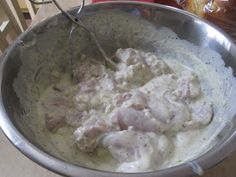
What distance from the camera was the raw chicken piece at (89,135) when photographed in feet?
2.27

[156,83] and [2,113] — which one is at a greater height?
[2,113]

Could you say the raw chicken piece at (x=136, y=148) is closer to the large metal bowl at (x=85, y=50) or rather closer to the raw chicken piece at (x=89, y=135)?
the raw chicken piece at (x=89, y=135)

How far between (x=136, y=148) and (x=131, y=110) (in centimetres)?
10

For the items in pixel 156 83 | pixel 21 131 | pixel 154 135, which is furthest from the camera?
pixel 156 83

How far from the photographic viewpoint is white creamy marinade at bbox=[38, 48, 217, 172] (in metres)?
0.67

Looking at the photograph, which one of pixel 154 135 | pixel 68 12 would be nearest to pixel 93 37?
pixel 68 12

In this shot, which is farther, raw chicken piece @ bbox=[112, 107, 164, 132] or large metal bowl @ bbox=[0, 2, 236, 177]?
raw chicken piece @ bbox=[112, 107, 164, 132]

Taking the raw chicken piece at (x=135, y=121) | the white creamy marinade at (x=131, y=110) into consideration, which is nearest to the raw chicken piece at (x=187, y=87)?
the white creamy marinade at (x=131, y=110)

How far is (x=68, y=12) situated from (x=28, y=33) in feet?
0.41

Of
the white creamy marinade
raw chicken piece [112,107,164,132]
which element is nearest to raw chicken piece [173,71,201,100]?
the white creamy marinade

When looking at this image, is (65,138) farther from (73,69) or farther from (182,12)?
(182,12)

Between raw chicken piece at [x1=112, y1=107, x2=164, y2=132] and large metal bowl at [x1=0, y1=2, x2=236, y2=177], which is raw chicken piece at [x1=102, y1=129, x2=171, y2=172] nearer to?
raw chicken piece at [x1=112, y1=107, x2=164, y2=132]

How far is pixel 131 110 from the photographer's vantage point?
0.73 m

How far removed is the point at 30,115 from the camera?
74 centimetres
